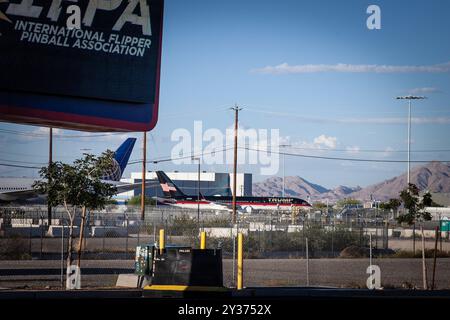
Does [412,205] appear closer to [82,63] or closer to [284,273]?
[284,273]

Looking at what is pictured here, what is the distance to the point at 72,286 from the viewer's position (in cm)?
1991

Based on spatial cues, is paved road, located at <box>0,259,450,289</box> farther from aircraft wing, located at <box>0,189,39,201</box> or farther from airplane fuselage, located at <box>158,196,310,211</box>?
airplane fuselage, located at <box>158,196,310,211</box>

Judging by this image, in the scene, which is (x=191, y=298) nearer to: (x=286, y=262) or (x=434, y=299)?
(x=434, y=299)

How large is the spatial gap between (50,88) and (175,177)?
13214cm

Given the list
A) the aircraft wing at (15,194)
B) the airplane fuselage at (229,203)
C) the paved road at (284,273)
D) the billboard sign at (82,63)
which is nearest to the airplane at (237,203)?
the airplane fuselage at (229,203)

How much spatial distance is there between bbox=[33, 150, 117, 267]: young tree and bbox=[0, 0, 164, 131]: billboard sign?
4670 millimetres

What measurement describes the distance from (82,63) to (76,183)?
19.8 feet

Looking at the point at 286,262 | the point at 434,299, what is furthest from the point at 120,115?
the point at 286,262

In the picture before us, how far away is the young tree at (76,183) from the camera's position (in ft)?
68.2

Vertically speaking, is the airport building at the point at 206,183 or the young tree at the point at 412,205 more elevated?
the airport building at the point at 206,183

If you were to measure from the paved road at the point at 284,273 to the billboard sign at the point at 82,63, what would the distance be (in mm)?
6920

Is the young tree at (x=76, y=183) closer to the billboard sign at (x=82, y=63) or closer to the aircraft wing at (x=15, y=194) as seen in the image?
the billboard sign at (x=82, y=63)

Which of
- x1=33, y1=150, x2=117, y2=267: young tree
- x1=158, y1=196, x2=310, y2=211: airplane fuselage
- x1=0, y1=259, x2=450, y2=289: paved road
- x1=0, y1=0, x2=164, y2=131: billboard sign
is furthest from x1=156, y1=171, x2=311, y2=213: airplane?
x1=0, y1=0, x2=164, y2=131: billboard sign

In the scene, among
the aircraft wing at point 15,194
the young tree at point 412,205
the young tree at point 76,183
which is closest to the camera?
the young tree at point 76,183
